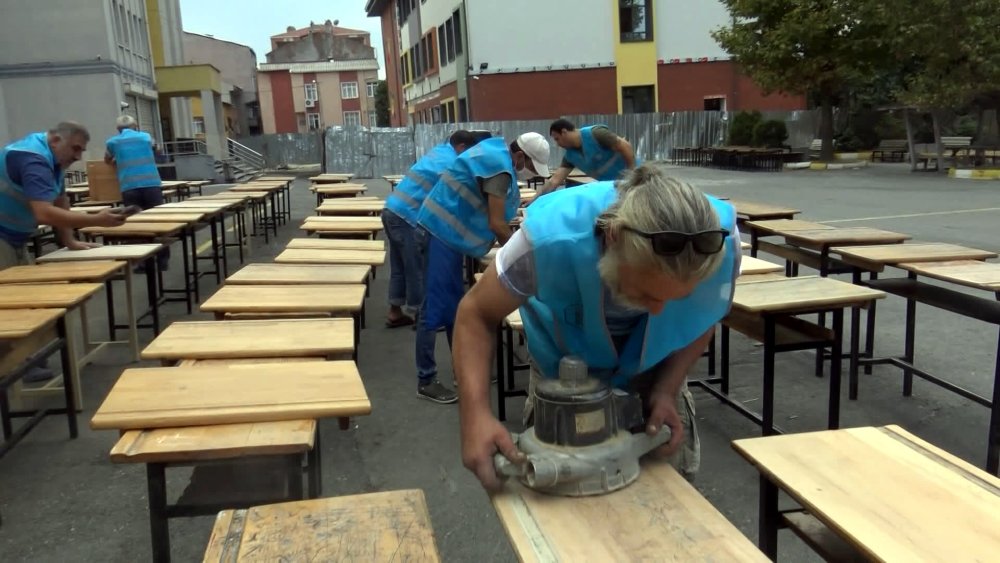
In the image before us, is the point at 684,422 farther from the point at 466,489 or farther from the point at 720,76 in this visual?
the point at 720,76

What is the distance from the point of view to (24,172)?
479cm

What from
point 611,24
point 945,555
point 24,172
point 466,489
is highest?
point 611,24

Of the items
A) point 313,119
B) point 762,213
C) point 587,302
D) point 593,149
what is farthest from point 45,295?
point 313,119

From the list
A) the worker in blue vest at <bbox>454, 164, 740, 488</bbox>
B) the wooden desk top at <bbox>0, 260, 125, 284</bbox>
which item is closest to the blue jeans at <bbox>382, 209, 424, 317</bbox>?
the wooden desk top at <bbox>0, 260, 125, 284</bbox>

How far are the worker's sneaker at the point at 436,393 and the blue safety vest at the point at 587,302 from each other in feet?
8.74

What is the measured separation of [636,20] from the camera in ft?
82.8

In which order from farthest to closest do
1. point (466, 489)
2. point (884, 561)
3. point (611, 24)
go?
point (611, 24)
point (466, 489)
point (884, 561)

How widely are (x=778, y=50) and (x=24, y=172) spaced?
1807cm

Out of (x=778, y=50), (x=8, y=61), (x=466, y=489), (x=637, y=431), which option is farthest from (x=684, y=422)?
(x=8, y=61)

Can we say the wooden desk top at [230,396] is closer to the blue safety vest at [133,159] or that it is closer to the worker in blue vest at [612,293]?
the worker in blue vest at [612,293]

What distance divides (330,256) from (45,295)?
1.64m

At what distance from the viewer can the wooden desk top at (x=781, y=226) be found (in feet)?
17.6

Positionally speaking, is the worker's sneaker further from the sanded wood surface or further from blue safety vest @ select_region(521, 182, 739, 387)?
blue safety vest @ select_region(521, 182, 739, 387)

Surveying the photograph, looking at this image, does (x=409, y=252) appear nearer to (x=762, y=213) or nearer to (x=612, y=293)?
(x=762, y=213)
